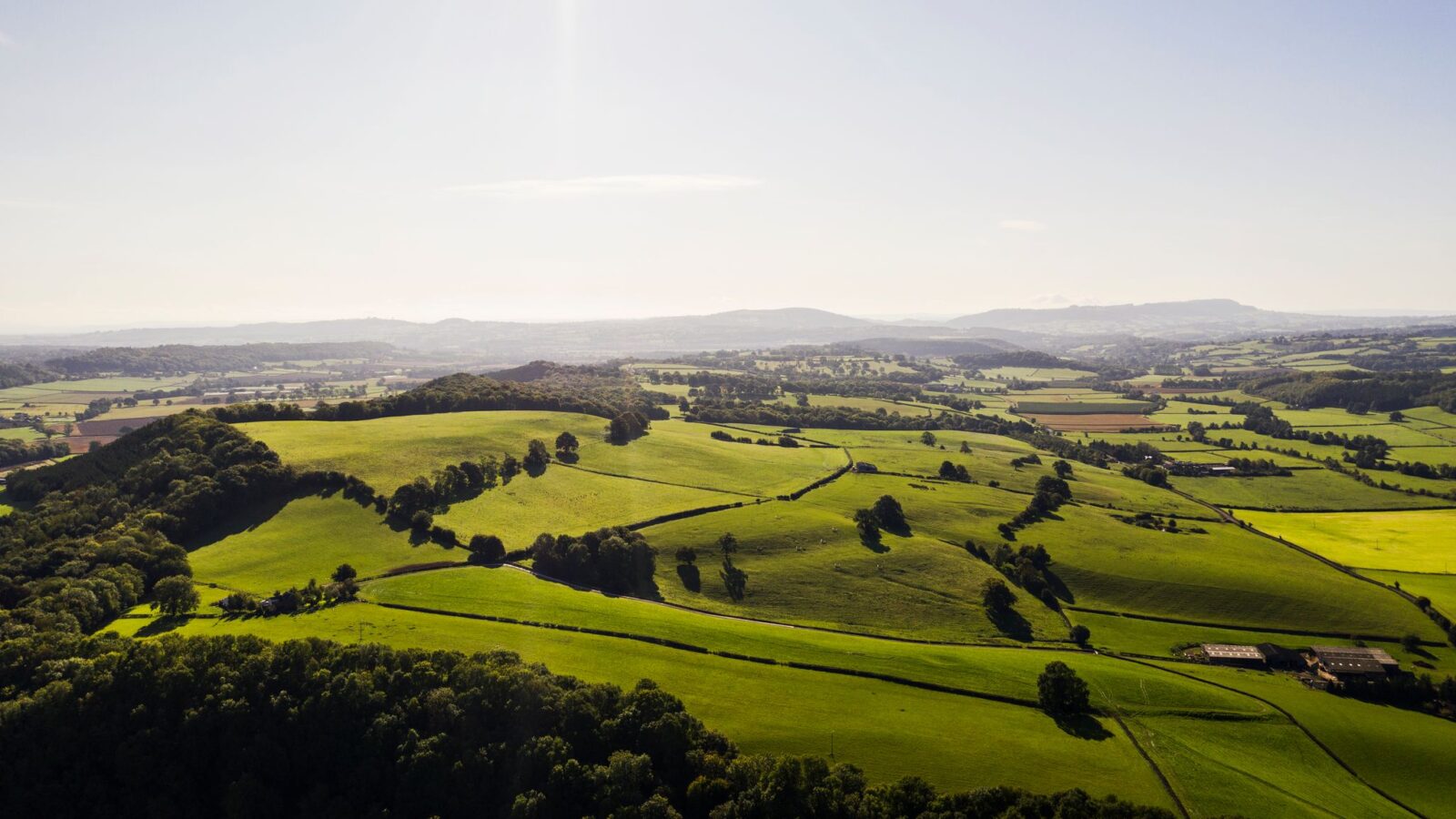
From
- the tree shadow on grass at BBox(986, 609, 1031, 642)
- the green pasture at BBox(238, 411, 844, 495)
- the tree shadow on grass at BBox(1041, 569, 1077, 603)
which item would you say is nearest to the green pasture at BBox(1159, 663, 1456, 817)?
the tree shadow on grass at BBox(986, 609, 1031, 642)

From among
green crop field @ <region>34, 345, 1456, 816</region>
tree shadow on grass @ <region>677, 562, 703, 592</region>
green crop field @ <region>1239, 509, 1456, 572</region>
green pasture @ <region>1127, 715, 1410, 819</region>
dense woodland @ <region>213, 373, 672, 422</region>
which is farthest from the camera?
dense woodland @ <region>213, 373, 672, 422</region>

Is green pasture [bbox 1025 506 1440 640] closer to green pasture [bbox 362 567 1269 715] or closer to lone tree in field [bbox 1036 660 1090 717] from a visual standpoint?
green pasture [bbox 362 567 1269 715]

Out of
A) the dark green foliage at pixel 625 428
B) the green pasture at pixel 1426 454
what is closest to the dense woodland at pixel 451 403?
the dark green foliage at pixel 625 428

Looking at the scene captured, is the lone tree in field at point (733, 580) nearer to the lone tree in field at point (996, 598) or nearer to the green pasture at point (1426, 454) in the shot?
the lone tree in field at point (996, 598)

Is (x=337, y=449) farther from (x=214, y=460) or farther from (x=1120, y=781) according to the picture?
(x=1120, y=781)

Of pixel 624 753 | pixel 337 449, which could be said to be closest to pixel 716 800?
pixel 624 753

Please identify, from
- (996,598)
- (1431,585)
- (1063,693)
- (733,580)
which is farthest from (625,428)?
(1431,585)
